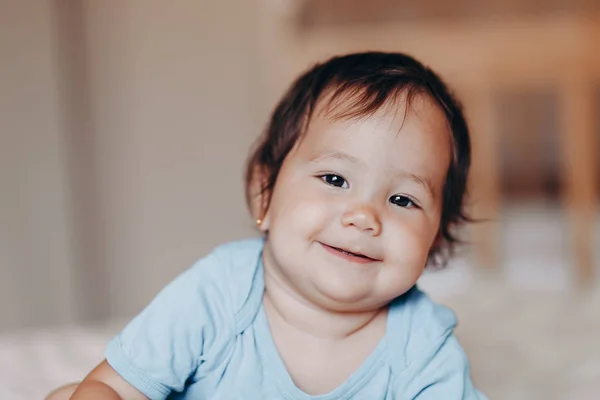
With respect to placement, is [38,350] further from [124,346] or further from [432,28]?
[432,28]

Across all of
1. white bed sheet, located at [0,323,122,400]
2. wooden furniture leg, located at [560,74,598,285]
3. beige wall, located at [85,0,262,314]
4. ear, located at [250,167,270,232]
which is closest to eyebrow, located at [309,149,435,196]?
ear, located at [250,167,270,232]

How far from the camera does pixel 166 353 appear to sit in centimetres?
93

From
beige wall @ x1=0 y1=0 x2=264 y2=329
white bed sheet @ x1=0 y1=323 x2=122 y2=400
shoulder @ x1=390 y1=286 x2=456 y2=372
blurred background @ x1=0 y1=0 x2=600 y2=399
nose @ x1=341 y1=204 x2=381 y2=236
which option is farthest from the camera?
beige wall @ x1=0 y1=0 x2=264 y2=329

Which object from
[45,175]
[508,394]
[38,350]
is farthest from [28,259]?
[508,394]

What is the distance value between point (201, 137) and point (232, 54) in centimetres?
26

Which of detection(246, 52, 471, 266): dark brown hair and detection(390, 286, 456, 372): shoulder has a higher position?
detection(246, 52, 471, 266): dark brown hair

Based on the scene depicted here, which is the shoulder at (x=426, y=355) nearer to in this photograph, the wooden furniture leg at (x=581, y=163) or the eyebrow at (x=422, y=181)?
the eyebrow at (x=422, y=181)

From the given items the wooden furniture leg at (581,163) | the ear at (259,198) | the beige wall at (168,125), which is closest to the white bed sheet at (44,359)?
the ear at (259,198)

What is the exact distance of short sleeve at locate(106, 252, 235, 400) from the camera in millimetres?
925

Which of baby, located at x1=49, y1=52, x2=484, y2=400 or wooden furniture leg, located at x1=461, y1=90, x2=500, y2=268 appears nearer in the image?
baby, located at x1=49, y1=52, x2=484, y2=400

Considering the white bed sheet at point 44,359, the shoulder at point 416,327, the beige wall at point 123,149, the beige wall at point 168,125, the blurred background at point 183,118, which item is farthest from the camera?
the beige wall at point 168,125

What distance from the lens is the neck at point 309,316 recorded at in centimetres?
97

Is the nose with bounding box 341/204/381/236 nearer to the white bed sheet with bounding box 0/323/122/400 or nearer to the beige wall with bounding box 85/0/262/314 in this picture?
the white bed sheet with bounding box 0/323/122/400

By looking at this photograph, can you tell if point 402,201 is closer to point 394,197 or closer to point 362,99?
point 394,197
